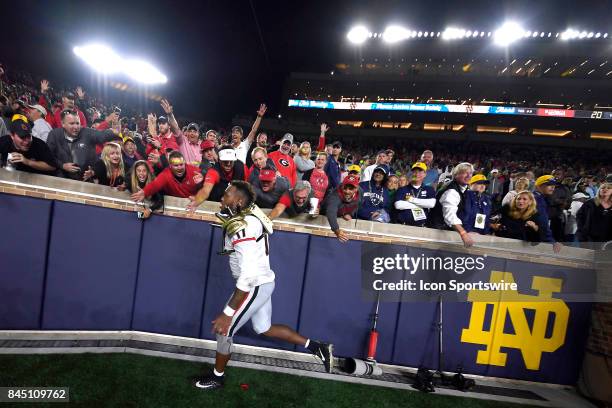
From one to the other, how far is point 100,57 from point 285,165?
19395 mm

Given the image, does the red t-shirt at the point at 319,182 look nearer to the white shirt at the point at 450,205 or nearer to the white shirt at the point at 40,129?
the white shirt at the point at 450,205

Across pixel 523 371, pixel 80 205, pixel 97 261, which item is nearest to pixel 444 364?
pixel 523 371

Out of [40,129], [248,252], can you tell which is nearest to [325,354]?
[248,252]

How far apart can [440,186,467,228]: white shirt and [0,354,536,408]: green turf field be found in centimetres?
218

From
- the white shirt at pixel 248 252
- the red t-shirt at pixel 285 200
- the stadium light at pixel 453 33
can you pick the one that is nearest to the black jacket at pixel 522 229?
the red t-shirt at pixel 285 200

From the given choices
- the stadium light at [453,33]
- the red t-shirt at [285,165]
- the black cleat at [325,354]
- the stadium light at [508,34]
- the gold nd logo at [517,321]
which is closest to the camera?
the black cleat at [325,354]

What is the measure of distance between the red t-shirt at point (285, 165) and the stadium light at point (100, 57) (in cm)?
1680

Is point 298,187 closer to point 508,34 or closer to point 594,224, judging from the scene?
point 594,224

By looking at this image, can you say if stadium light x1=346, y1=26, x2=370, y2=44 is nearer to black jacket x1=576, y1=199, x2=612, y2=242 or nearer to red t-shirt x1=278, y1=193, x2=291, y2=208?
black jacket x1=576, y1=199, x2=612, y2=242

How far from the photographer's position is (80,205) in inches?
152

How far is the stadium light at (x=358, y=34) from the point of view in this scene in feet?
83.9

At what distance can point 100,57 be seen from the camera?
1878cm

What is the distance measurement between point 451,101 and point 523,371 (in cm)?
2548

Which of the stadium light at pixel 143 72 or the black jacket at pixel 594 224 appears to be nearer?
the black jacket at pixel 594 224
